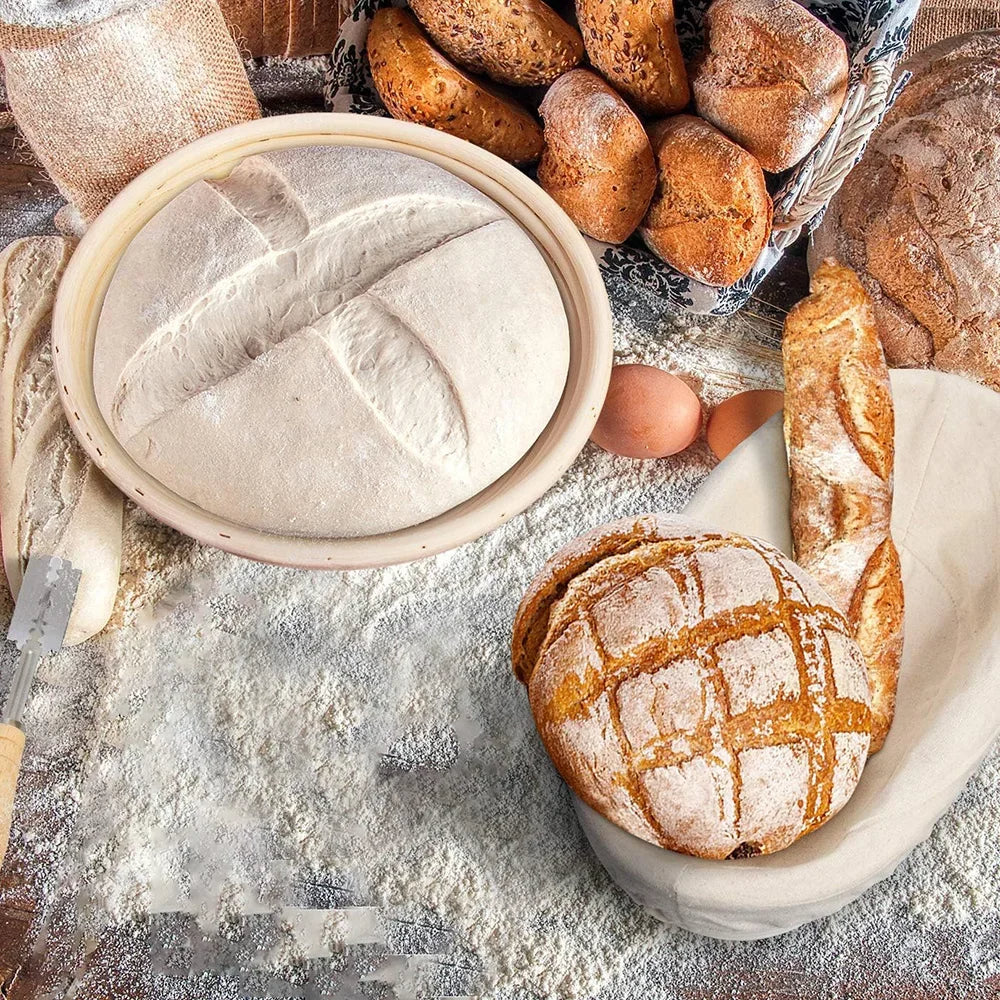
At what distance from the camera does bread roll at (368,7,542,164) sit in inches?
39.7

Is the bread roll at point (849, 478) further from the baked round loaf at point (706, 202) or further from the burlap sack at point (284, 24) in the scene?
the burlap sack at point (284, 24)

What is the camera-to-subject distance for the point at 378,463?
87cm

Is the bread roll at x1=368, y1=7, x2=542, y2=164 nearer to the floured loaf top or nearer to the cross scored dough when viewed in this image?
the floured loaf top

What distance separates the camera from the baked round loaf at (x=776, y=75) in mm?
942

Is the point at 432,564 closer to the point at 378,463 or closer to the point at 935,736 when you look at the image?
the point at 378,463

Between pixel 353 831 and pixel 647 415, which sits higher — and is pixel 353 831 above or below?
below

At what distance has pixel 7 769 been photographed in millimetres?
867

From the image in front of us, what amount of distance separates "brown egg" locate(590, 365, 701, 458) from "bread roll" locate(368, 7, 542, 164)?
0.96 feet

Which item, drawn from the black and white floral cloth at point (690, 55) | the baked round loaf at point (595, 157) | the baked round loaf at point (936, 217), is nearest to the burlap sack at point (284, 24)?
the black and white floral cloth at point (690, 55)

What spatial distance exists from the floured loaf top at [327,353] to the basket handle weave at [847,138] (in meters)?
0.33

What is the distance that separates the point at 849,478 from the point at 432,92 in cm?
58

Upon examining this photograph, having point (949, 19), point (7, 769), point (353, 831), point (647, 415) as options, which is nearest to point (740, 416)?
point (647, 415)

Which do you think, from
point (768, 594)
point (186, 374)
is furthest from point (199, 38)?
point (768, 594)

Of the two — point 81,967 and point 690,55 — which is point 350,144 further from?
point 81,967
